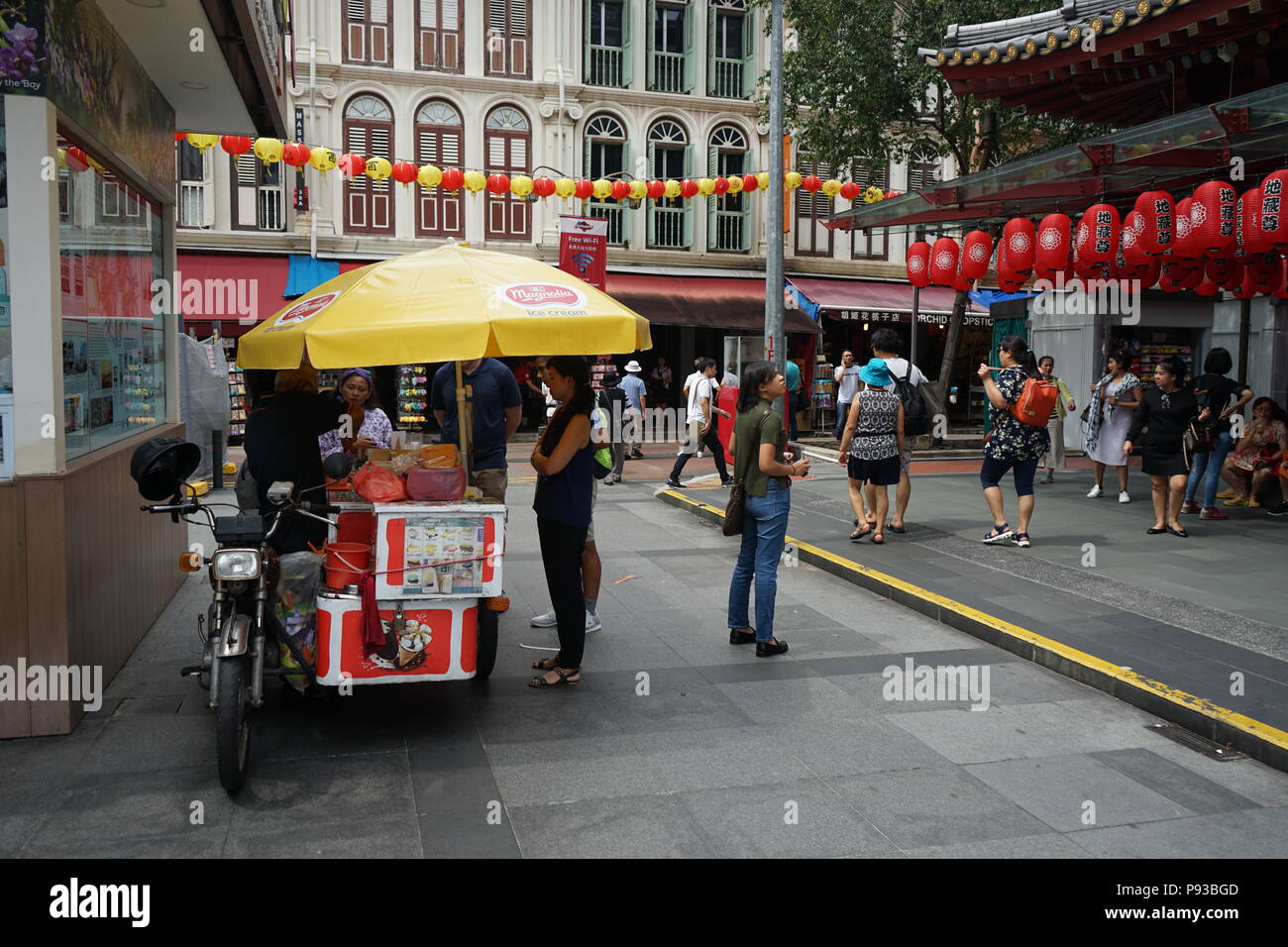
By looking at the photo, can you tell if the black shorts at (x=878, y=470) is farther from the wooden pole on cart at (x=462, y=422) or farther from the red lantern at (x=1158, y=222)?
the wooden pole on cart at (x=462, y=422)

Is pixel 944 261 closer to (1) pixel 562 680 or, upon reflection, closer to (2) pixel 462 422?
(2) pixel 462 422

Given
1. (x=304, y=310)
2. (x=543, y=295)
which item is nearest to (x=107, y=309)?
(x=304, y=310)

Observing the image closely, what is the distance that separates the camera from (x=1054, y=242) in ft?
37.6

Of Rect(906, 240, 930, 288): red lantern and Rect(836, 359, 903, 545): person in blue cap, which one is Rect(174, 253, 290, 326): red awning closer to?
Rect(906, 240, 930, 288): red lantern

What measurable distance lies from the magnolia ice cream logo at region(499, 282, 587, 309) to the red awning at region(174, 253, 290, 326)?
52.1 feet

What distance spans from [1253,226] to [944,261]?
14.9 ft

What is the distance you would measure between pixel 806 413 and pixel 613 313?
18.4 metres

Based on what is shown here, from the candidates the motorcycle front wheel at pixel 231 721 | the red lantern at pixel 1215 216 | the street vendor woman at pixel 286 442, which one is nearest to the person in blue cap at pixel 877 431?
the red lantern at pixel 1215 216

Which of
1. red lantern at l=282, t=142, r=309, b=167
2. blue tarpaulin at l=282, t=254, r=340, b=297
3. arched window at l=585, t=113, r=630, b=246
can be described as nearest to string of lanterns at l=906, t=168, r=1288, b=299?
red lantern at l=282, t=142, r=309, b=167

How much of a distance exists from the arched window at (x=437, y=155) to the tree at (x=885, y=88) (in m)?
7.26

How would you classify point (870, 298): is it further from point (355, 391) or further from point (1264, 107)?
point (355, 391)

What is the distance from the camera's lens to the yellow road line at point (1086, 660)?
205 inches

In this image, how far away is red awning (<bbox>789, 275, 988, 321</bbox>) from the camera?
78.6ft

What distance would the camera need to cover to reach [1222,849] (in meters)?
4.15
